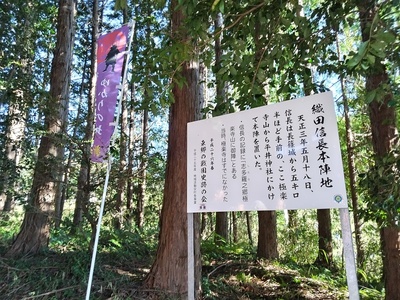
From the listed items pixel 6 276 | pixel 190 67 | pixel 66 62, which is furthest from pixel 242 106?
pixel 66 62

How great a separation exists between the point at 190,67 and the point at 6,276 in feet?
11.3

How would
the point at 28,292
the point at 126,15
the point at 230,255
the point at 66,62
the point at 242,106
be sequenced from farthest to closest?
the point at 126,15, the point at 230,255, the point at 66,62, the point at 28,292, the point at 242,106

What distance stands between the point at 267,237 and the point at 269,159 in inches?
150

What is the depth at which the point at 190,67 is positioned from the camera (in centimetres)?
388

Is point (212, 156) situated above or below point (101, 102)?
below

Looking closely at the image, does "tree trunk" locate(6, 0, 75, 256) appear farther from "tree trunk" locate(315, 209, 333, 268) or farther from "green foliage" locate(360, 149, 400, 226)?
"tree trunk" locate(315, 209, 333, 268)

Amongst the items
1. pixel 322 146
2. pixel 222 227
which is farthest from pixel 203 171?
pixel 222 227

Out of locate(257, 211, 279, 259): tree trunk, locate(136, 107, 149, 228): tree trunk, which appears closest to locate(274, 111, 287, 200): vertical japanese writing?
locate(136, 107, 149, 228): tree trunk

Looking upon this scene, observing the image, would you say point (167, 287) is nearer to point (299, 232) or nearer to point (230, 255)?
point (230, 255)

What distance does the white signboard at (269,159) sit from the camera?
224 cm

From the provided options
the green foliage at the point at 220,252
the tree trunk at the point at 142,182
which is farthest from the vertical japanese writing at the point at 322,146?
the green foliage at the point at 220,252

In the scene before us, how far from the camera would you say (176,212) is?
11.6 ft

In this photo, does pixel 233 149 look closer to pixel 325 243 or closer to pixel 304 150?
pixel 304 150

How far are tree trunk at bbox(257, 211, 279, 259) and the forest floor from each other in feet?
1.32
